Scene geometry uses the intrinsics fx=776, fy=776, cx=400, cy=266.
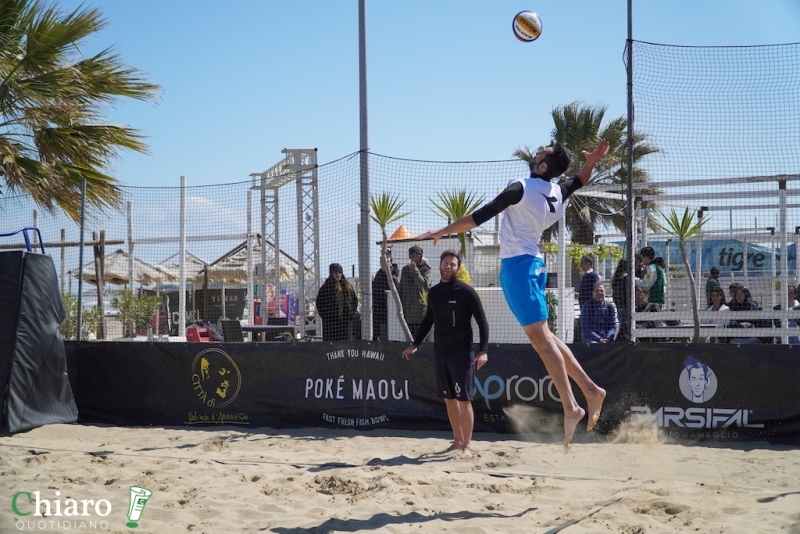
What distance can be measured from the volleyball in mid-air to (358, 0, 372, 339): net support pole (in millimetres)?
2110

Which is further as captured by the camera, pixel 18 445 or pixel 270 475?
pixel 18 445

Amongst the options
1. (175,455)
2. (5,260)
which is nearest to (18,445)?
(175,455)

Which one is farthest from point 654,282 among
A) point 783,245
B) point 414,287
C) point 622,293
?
point 414,287

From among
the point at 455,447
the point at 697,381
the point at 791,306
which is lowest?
the point at 455,447

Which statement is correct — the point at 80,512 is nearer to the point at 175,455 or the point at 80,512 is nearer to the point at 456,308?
the point at 175,455

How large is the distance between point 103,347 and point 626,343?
6.39 m

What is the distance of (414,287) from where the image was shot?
30.7 feet

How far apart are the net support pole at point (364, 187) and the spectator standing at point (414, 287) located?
85 cm

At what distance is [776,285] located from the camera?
Result: 9328 millimetres

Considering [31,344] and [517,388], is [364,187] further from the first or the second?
[31,344]

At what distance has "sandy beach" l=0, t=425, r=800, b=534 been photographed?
4.86 m

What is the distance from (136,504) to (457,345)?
332cm

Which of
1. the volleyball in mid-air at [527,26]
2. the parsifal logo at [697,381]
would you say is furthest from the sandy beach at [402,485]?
the volleyball in mid-air at [527,26]

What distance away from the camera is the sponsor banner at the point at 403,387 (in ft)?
24.8
